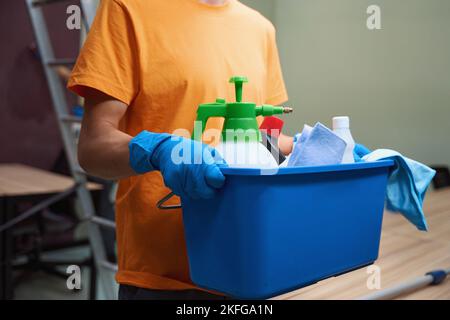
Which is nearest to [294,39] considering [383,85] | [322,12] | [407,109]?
[322,12]

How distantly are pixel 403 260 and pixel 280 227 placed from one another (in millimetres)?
741

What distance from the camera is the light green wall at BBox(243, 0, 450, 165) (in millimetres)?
855

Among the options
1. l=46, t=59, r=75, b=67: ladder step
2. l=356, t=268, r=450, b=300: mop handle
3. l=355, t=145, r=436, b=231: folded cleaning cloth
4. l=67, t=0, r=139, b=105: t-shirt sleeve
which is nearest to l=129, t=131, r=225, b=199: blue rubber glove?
l=67, t=0, r=139, b=105: t-shirt sleeve

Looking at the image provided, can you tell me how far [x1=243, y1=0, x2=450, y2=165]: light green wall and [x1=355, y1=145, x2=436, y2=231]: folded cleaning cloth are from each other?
162 millimetres

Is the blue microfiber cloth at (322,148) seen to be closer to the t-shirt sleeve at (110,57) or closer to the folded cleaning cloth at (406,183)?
the folded cleaning cloth at (406,183)

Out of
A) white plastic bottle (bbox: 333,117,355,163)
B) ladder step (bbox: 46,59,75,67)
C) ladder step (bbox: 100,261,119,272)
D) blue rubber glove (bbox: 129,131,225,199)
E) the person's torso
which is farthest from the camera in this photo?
ladder step (bbox: 100,261,119,272)

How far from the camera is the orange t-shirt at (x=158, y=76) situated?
2.28 ft

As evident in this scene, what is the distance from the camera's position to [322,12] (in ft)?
2.87

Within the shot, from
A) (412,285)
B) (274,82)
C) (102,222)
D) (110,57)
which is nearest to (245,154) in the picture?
(110,57)

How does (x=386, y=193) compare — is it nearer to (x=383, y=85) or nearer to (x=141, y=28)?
(x=383, y=85)

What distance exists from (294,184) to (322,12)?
0.47 m

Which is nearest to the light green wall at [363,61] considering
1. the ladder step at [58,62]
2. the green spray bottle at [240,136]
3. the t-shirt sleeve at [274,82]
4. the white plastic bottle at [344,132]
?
the t-shirt sleeve at [274,82]

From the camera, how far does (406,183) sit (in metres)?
0.66

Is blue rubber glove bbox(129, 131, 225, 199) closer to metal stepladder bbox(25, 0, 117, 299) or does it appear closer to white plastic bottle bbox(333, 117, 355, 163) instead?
white plastic bottle bbox(333, 117, 355, 163)
